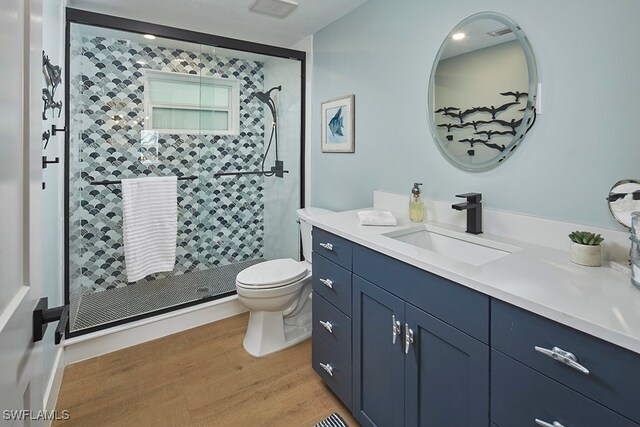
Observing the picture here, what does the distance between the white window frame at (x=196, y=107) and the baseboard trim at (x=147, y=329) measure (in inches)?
59.3

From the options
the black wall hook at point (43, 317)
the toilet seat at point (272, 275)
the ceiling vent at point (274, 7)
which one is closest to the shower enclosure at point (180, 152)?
the ceiling vent at point (274, 7)

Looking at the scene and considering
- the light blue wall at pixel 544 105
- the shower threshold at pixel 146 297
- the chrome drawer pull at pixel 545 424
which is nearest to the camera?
the chrome drawer pull at pixel 545 424

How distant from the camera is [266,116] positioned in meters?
A: 3.34

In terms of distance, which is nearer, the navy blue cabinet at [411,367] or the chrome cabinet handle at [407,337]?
the navy blue cabinet at [411,367]

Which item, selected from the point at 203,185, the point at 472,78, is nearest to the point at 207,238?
the point at 203,185

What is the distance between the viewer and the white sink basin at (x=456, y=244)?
1.41 metres

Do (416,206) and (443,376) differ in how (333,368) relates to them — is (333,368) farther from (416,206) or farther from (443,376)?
(416,206)

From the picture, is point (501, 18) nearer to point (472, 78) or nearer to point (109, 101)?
point (472, 78)

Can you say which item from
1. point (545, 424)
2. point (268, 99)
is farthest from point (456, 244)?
point (268, 99)

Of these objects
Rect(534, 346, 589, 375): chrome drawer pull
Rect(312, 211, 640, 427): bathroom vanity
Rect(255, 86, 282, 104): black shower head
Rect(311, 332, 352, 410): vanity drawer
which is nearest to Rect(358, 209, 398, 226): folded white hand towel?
Rect(312, 211, 640, 427): bathroom vanity

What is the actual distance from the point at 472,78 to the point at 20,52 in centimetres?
162

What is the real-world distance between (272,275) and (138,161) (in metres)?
1.57

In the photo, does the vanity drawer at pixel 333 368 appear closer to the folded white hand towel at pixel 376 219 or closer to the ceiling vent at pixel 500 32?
the folded white hand towel at pixel 376 219

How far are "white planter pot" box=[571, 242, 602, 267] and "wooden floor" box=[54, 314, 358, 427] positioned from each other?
1.20 m
